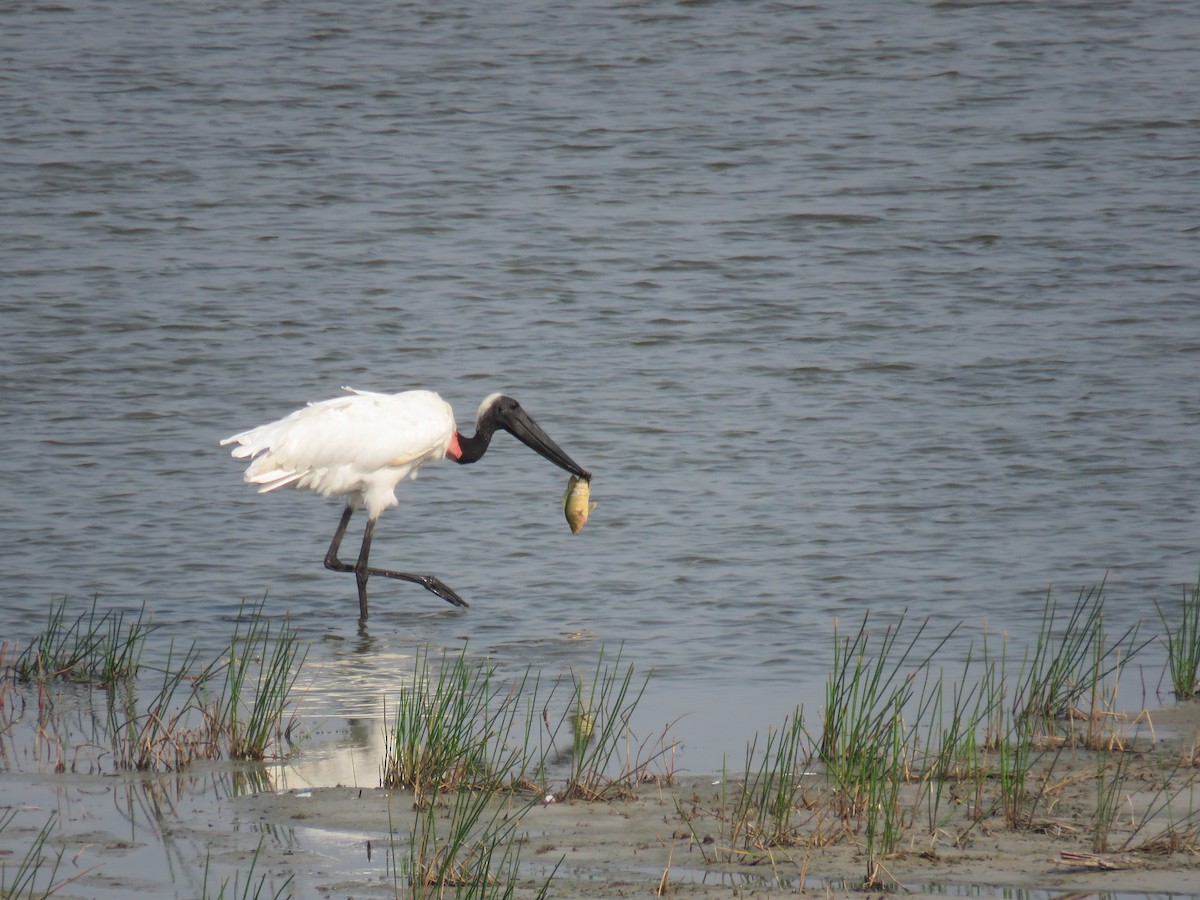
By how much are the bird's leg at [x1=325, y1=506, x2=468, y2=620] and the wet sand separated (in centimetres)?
329

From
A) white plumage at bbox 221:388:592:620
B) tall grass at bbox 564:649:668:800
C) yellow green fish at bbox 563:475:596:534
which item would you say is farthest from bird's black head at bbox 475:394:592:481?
tall grass at bbox 564:649:668:800

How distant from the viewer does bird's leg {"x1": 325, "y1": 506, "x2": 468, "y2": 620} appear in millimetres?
9039

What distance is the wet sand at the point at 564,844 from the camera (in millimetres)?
4664

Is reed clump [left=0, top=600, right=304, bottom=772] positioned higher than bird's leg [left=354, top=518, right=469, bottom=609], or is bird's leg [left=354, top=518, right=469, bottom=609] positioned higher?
reed clump [left=0, top=600, right=304, bottom=772]

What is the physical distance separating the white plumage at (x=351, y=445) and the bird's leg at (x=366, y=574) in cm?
28

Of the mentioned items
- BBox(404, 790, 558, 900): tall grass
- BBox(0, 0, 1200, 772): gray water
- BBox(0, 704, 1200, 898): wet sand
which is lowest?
BBox(0, 0, 1200, 772): gray water

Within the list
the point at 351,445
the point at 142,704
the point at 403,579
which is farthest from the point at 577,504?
the point at 142,704

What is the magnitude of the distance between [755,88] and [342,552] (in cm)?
1335

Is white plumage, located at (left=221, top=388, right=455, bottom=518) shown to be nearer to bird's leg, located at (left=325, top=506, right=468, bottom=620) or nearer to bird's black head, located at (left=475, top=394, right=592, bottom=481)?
bird's leg, located at (left=325, top=506, right=468, bottom=620)

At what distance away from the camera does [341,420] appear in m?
9.38

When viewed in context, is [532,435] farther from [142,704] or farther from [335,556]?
[142,704]

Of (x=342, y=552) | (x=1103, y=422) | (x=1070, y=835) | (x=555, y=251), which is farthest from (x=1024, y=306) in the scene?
(x=1070, y=835)

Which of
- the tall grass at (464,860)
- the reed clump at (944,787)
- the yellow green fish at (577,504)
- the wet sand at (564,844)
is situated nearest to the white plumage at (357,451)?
the yellow green fish at (577,504)

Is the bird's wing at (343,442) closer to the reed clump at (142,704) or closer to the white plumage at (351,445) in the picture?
the white plumage at (351,445)
